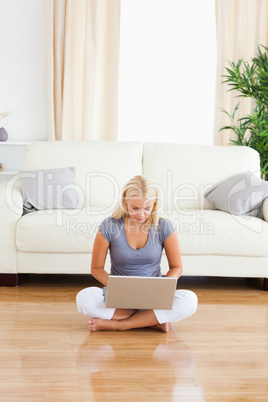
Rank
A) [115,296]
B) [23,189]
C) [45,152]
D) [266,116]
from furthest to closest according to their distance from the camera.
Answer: [266,116], [45,152], [23,189], [115,296]

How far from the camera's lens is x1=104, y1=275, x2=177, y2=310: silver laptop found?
2400 mm

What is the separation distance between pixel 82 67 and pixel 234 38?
1.52 metres

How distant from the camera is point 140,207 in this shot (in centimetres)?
251

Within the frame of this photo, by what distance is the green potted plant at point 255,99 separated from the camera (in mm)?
4875

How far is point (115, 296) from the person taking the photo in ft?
8.16

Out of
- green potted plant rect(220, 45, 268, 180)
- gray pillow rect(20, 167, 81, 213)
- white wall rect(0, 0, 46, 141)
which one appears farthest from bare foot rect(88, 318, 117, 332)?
white wall rect(0, 0, 46, 141)

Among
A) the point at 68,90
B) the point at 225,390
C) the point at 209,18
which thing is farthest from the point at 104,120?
the point at 225,390

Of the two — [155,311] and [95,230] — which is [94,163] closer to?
[95,230]

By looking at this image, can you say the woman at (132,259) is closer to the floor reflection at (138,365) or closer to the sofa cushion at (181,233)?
the floor reflection at (138,365)

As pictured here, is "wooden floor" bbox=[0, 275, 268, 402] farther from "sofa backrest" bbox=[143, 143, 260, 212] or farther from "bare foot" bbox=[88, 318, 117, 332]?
"sofa backrest" bbox=[143, 143, 260, 212]

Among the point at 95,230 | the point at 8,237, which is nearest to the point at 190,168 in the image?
the point at 95,230

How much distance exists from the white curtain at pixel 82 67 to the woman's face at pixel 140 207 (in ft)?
9.18

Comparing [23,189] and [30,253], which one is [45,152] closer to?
[23,189]

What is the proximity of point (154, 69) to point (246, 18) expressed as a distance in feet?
3.36
